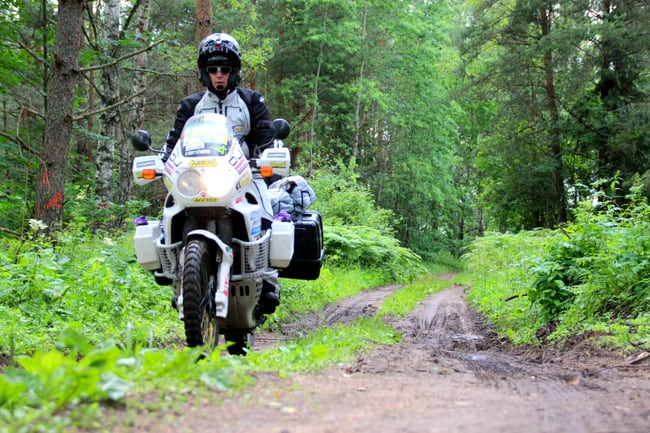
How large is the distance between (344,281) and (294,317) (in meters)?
6.86

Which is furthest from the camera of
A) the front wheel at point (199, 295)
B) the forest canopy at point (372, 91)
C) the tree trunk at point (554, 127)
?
the tree trunk at point (554, 127)

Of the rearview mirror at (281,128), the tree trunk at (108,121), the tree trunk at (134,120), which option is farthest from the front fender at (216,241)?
the tree trunk at (134,120)

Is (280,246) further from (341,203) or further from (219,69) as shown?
(341,203)

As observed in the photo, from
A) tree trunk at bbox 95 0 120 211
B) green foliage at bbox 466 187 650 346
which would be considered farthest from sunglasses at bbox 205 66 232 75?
tree trunk at bbox 95 0 120 211

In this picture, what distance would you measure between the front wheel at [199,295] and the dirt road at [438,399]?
93cm

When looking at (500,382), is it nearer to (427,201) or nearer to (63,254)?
(63,254)

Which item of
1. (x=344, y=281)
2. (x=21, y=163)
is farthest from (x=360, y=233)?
(x=21, y=163)

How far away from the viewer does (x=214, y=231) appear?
454 centimetres

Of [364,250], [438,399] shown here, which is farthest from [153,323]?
[364,250]

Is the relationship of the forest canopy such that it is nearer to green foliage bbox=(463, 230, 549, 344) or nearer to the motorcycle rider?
green foliage bbox=(463, 230, 549, 344)

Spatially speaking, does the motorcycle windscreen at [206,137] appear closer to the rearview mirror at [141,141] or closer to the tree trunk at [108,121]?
the rearview mirror at [141,141]

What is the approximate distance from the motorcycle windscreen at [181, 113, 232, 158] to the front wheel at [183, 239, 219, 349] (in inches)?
26.8

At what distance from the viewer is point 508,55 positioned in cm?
2428

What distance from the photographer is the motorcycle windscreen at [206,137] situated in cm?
446
